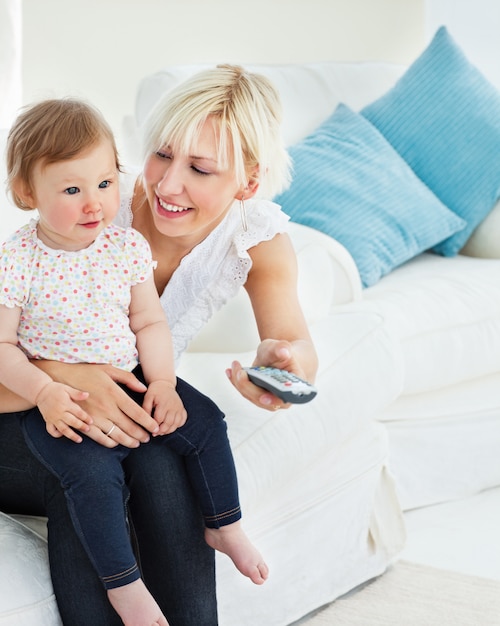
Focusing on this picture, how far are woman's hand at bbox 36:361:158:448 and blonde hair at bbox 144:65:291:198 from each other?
0.37 meters

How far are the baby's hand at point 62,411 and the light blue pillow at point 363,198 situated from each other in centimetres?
128

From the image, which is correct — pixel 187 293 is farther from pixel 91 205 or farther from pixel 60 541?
pixel 60 541

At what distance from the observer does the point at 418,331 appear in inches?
83.2

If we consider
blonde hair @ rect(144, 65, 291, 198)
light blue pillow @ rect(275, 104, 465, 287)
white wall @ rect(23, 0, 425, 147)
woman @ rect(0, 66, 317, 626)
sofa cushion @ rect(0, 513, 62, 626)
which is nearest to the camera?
sofa cushion @ rect(0, 513, 62, 626)

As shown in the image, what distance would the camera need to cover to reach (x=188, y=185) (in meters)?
1.45

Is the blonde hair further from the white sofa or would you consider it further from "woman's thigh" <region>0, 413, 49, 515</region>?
"woman's thigh" <region>0, 413, 49, 515</region>

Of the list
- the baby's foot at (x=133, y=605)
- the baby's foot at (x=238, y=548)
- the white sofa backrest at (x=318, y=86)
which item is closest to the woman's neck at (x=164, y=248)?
the baby's foot at (x=238, y=548)

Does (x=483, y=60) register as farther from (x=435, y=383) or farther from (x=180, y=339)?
(x=180, y=339)

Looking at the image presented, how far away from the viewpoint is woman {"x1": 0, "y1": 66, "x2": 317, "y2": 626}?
51.0 inches

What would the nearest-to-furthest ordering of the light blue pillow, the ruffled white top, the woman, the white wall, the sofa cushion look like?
the sofa cushion → the woman → the ruffled white top → the light blue pillow → the white wall

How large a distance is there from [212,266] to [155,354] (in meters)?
0.29

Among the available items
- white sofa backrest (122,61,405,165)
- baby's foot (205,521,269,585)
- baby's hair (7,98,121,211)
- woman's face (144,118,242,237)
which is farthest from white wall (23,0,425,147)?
baby's foot (205,521,269,585)

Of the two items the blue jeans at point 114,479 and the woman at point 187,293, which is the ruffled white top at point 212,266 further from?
the blue jeans at point 114,479

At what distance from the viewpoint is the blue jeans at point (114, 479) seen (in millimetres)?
1213
